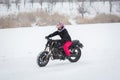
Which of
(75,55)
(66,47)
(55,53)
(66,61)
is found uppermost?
(66,47)

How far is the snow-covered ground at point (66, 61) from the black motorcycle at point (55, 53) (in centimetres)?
12

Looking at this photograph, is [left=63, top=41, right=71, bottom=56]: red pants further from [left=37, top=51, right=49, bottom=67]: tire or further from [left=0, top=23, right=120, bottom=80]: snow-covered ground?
[left=37, top=51, right=49, bottom=67]: tire

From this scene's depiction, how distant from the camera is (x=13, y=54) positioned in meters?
6.43

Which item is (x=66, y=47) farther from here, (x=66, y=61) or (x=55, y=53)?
(x=66, y=61)

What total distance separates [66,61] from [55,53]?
0.59m

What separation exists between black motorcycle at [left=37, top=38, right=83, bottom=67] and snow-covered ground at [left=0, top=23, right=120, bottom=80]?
0.39 feet

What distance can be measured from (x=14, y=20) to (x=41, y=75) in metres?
2.71

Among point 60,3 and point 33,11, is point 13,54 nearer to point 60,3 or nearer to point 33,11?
point 33,11

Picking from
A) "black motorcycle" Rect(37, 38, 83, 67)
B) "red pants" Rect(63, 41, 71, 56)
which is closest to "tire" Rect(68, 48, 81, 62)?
"black motorcycle" Rect(37, 38, 83, 67)

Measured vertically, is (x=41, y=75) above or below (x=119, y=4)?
below

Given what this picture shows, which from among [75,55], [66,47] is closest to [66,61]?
[75,55]

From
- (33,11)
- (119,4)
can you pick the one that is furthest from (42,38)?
(119,4)

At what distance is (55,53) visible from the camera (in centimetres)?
550

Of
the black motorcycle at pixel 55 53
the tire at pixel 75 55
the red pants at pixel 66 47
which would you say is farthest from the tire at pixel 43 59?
the tire at pixel 75 55
